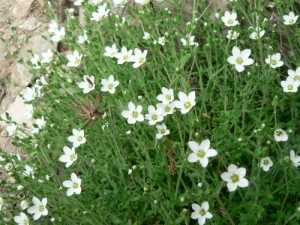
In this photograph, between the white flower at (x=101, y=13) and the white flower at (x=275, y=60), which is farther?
the white flower at (x=101, y=13)

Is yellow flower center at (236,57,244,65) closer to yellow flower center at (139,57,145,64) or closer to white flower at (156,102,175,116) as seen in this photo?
white flower at (156,102,175,116)

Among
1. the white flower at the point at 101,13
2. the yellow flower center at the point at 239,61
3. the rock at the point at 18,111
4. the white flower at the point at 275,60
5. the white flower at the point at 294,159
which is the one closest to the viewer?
the white flower at the point at 294,159

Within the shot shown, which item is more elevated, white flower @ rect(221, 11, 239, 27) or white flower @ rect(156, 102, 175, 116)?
white flower @ rect(221, 11, 239, 27)

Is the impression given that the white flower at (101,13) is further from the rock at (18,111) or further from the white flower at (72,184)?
the white flower at (72,184)

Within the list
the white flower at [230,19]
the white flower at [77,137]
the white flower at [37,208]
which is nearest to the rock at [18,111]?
the white flower at [77,137]

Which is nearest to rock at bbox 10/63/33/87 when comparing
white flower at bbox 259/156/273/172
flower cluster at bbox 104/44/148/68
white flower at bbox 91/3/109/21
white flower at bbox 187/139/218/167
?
white flower at bbox 91/3/109/21

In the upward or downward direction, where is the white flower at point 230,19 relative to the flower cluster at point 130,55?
downward
